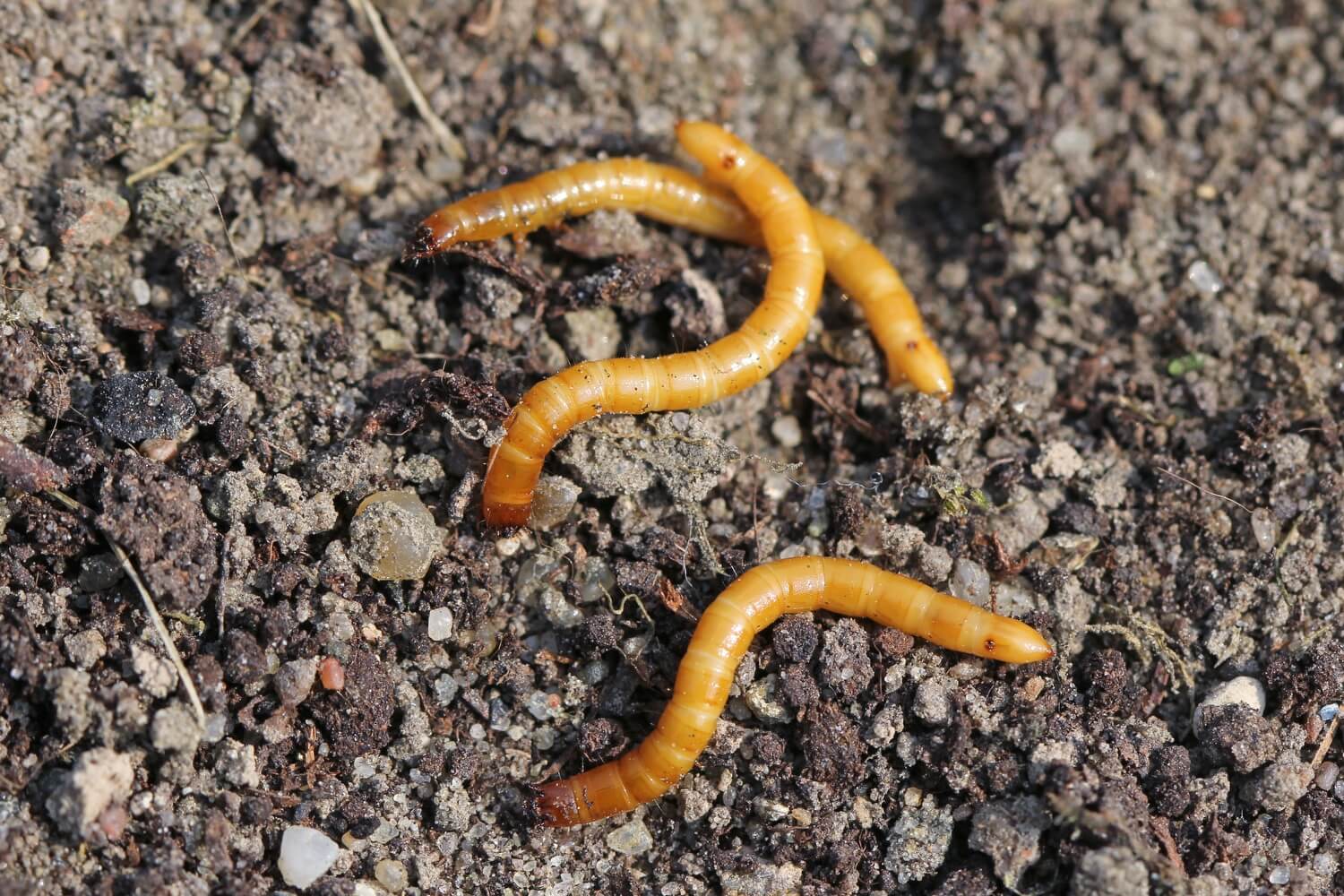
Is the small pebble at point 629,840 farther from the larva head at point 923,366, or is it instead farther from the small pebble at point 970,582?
the larva head at point 923,366

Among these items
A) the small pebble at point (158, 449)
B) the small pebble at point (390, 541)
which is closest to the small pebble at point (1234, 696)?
the small pebble at point (390, 541)

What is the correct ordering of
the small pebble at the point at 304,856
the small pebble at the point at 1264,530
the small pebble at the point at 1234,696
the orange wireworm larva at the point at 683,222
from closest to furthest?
the small pebble at the point at 304,856
the small pebble at the point at 1234,696
the small pebble at the point at 1264,530
the orange wireworm larva at the point at 683,222

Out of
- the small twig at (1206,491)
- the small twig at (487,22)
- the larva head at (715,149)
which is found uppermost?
the small twig at (487,22)

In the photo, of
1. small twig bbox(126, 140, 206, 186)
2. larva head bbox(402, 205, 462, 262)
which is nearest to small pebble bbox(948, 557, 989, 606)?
larva head bbox(402, 205, 462, 262)

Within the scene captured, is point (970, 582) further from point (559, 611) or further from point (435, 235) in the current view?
point (435, 235)

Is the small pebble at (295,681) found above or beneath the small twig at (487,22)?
beneath

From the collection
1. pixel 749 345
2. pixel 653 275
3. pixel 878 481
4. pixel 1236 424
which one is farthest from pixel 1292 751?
pixel 653 275

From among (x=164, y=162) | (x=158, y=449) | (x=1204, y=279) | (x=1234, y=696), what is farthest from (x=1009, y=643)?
(x=164, y=162)

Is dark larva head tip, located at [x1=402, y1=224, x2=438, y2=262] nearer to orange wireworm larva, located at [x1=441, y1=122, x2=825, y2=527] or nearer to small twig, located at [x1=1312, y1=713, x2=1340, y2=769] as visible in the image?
orange wireworm larva, located at [x1=441, y1=122, x2=825, y2=527]
